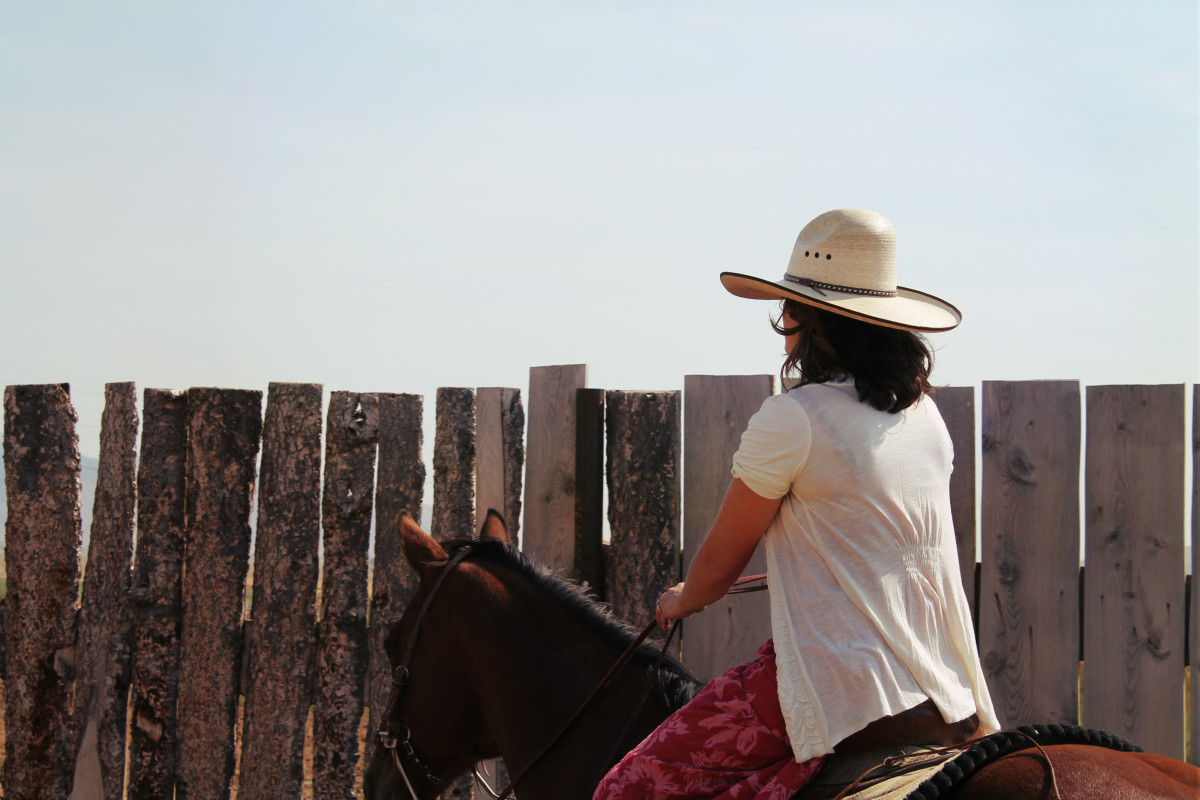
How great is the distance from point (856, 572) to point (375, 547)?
303cm

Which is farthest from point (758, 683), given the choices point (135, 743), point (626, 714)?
point (135, 743)

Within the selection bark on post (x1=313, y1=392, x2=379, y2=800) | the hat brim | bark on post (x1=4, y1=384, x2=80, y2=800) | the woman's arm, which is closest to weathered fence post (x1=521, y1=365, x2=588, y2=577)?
bark on post (x1=313, y1=392, x2=379, y2=800)

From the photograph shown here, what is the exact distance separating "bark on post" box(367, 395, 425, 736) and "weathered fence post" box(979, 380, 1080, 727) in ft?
9.32

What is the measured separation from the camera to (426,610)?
3.29 meters

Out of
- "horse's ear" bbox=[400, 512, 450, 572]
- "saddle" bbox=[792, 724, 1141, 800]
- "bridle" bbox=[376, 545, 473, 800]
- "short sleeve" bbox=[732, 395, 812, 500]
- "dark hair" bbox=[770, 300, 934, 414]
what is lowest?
"bridle" bbox=[376, 545, 473, 800]

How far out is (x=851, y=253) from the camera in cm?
245

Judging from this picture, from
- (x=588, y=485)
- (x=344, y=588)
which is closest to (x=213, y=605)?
(x=344, y=588)

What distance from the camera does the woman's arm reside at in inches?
91.0

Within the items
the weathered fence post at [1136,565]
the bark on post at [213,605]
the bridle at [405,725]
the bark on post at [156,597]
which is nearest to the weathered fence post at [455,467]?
the bark on post at [213,605]

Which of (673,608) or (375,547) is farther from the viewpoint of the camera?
(375,547)

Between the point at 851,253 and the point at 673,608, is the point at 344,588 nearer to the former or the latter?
the point at 673,608

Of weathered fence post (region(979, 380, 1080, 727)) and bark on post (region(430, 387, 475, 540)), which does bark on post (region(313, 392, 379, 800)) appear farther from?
weathered fence post (region(979, 380, 1080, 727))

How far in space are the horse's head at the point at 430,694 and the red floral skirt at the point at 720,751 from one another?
1.03m

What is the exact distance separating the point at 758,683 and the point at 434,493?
2599mm
